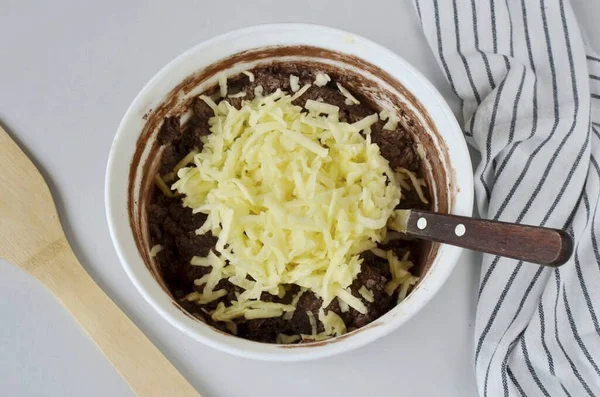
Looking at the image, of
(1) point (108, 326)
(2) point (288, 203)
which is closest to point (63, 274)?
(1) point (108, 326)

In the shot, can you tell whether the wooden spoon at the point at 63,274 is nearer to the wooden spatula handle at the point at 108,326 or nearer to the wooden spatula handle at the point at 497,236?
the wooden spatula handle at the point at 108,326

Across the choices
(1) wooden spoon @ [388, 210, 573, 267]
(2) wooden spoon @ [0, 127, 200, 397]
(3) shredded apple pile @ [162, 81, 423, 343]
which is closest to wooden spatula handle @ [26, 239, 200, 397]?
(2) wooden spoon @ [0, 127, 200, 397]

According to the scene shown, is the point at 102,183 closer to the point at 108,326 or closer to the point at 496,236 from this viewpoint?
the point at 108,326

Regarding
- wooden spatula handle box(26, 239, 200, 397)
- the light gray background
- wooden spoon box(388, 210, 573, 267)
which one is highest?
wooden spoon box(388, 210, 573, 267)

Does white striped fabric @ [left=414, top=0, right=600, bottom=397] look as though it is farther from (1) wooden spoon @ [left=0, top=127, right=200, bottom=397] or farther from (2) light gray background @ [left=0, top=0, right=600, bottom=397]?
(1) wooden spoon @ [left=0, top=127, right=200, bottom=397]

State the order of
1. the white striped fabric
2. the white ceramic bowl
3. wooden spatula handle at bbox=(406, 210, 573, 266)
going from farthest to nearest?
the white striped fabric, the white ceramic bowl, wooden spatula handle at bbox=(406, 210, 573, 266)

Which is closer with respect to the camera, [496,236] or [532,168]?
[496,236]

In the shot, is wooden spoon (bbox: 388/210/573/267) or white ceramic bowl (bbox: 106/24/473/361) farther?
white ceramic bowl (bbox: 106/24/473/361)

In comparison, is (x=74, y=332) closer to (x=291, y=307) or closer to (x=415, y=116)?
(x=291, y=307)
